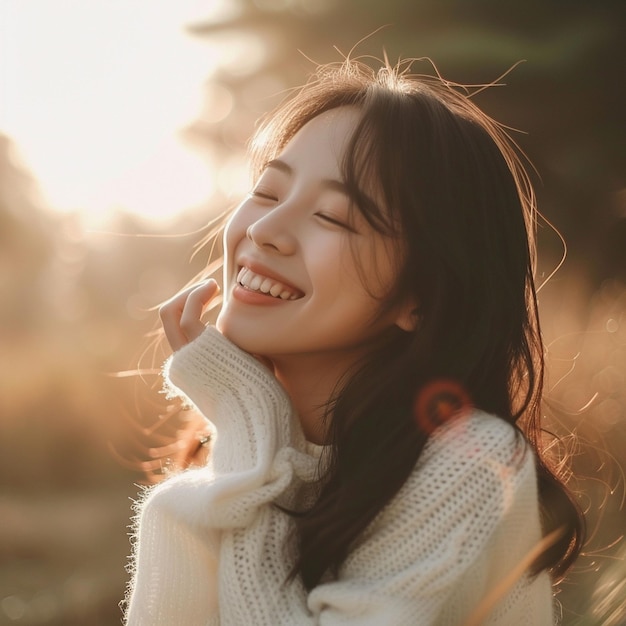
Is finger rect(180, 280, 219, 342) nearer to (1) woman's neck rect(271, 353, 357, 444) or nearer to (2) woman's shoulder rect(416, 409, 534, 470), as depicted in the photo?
(1) woman's neck rect(271, 353, 357, 444)

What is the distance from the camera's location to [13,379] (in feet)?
18.6

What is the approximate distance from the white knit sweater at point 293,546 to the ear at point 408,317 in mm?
247

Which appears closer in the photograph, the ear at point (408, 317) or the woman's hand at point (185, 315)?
the ear at point (408, 317)

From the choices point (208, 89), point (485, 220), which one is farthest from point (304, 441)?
point (208, 89)

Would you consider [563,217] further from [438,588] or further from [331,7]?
[438,588]

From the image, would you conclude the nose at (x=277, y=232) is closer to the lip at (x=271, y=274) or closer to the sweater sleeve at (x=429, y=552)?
the lip at (x=271, y=274)

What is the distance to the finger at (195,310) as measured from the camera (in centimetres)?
184

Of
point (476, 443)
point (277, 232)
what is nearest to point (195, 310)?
point (277, 232)

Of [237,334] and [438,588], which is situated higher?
[237,334]

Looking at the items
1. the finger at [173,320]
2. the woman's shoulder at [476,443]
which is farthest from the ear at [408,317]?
the finger at [173,320]

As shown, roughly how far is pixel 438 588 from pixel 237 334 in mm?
643

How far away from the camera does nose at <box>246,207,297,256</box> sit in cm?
162

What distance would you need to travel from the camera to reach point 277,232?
163 cm

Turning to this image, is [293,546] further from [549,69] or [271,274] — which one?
[549,69]
